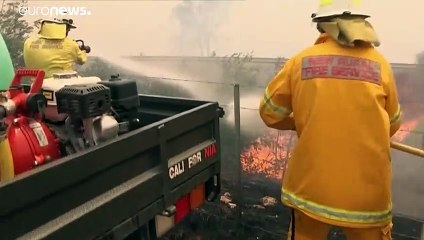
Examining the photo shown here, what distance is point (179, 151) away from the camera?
269 centimetres

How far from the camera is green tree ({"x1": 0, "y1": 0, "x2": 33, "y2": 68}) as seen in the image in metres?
5.56

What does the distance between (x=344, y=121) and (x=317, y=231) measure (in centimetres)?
63

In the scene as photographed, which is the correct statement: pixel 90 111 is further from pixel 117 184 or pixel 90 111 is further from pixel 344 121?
pixel 344 121

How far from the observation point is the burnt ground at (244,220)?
13.3ft

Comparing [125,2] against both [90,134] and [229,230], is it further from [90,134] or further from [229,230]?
[90,134]

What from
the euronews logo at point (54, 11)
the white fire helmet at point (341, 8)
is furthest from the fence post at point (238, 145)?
the euronews logo at point (54, 11)

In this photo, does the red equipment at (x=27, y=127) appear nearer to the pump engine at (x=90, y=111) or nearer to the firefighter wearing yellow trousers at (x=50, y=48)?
the pump engine at (x=90, y=111)

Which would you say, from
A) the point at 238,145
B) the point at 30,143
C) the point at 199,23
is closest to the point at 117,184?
the point at 30,143

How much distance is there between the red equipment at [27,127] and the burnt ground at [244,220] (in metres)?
1.80

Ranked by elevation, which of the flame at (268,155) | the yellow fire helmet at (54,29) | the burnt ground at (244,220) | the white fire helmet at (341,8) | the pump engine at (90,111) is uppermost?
the white fire helmet at (341,8)

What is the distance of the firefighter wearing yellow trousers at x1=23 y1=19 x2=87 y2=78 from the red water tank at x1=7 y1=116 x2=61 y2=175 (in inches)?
94.6

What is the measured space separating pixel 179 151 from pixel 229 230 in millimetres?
1660

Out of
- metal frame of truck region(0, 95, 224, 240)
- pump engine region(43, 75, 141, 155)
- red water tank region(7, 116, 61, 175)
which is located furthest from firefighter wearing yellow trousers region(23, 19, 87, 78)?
red water tank region(7, 116, 61, 175)

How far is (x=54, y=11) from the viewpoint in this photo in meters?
5.42
